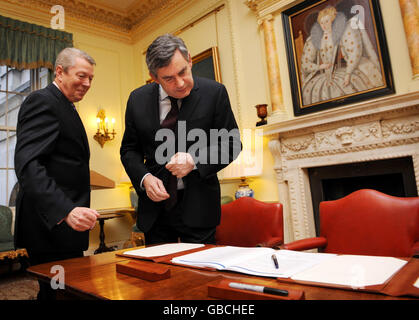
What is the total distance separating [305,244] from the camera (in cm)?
134

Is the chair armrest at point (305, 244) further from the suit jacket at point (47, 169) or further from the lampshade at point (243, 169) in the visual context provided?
the lampshade at point (243, 169)

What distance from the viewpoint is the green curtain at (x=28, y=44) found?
4.59 meters

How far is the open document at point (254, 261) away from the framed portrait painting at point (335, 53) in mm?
2699

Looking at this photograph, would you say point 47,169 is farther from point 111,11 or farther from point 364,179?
point 111,11

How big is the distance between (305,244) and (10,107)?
204 inches

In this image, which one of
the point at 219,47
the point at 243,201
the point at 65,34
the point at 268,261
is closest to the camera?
the point at 268,261

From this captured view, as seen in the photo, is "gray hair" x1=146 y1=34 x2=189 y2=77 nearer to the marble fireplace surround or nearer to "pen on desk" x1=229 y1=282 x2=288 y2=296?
"pen on desk" x1=229 y1=282 x2=288 y2=296

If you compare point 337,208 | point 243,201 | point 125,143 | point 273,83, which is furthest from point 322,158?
point 125,143

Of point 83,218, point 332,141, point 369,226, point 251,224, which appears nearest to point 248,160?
point 332,141

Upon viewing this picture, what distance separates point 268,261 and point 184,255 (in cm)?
28

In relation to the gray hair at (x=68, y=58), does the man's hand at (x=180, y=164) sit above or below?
below

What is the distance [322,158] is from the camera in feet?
11.3

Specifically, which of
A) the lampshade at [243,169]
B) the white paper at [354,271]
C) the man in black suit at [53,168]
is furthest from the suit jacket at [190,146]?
the lampshade at [243,169]
